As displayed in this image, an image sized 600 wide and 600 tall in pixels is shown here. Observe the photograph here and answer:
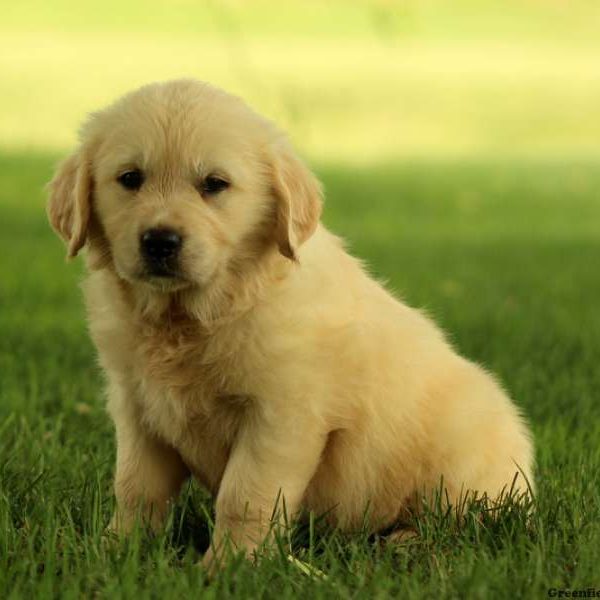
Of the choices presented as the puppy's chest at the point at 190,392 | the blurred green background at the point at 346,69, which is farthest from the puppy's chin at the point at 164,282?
the blurred green background at the point at 346,69

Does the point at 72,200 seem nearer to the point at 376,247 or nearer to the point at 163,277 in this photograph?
the point at 163,277

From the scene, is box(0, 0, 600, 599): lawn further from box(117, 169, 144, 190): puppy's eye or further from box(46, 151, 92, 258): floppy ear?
box(117, 169, 144, 190): puppy's eye

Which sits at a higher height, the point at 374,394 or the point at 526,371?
the point at 374,394

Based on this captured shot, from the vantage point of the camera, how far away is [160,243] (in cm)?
365

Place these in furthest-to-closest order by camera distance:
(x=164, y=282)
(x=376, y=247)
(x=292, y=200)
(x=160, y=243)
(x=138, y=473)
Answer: (x=376, y=247)
(x=138, y=473)
(x=292, y=200)
(x=164, y=282)
(x=160, y=243)

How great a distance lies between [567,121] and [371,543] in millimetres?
23182

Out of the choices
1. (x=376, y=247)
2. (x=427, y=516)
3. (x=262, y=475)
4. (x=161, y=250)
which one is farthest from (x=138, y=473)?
(x=376, y=247)

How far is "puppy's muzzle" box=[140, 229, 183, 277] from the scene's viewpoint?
364 cm

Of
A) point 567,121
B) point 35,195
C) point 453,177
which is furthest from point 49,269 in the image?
point 567,121

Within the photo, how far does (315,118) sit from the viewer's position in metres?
24.1

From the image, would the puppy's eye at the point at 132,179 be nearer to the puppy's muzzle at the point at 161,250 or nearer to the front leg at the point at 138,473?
the puppy's muzzle at the point at 161,250

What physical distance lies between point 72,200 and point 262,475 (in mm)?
1049

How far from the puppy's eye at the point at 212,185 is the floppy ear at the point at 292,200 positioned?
0.65ft

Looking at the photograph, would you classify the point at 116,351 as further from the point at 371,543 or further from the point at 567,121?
the point at 567,121
